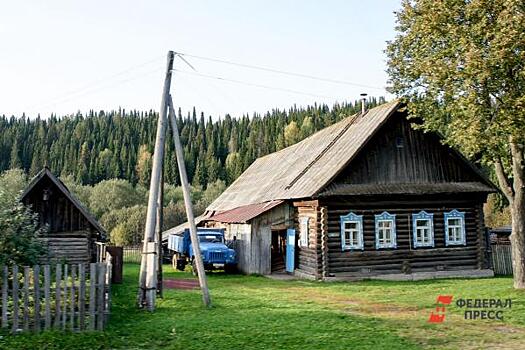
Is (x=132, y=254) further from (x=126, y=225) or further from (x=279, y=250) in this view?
(x=126, y=225)

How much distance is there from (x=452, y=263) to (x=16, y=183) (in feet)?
188

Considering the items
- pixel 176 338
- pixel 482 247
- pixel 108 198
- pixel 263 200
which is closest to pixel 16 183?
pixel 108 198

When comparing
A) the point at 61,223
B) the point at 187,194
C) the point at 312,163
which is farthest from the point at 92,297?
the point at 312,163

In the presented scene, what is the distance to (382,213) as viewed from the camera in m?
24.4

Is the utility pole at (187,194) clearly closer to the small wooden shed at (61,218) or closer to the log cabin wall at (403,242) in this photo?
the small wooden shed at (61,218)

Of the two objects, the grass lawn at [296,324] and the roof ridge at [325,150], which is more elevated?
the roof ridge at [325,150]

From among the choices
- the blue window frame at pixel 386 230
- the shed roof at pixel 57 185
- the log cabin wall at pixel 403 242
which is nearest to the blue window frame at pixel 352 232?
the log cabin wall at pixel 403 242

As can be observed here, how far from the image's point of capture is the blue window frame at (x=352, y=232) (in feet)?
78.5

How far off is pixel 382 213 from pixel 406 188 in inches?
63.2

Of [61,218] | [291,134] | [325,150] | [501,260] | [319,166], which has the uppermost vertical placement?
[291,134]

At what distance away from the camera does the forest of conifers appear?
110 meters

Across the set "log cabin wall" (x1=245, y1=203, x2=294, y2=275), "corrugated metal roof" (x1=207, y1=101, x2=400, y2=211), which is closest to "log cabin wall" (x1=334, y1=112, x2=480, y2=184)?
"corrugated metal roof" (x1=207, y1=101, x2=400, y2=211)

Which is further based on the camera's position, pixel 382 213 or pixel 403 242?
pixel 403 242

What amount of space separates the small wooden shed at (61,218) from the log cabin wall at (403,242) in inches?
418
